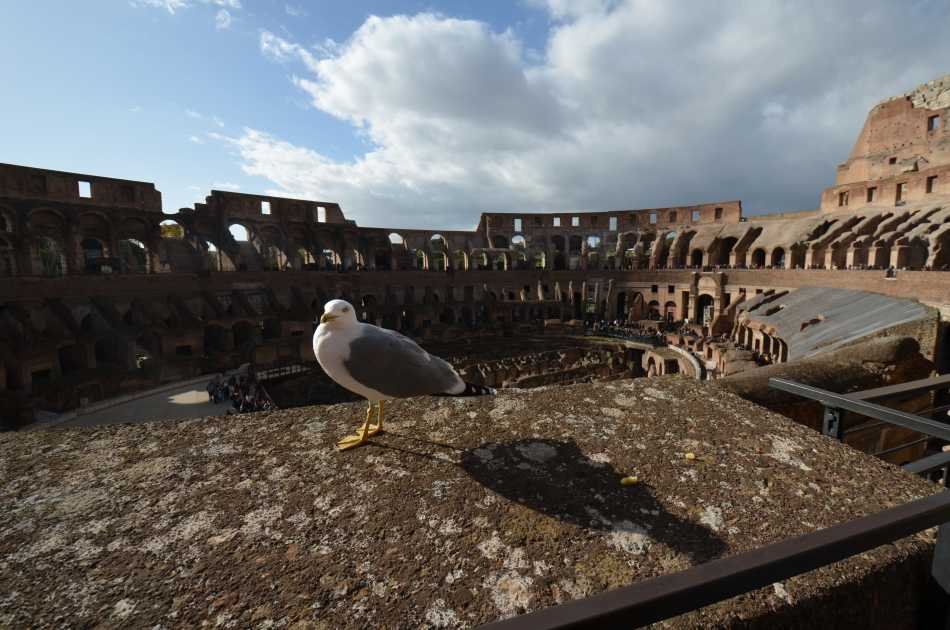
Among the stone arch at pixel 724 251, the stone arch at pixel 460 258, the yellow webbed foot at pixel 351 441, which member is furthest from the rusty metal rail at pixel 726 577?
the stone arch at pixel 724 251

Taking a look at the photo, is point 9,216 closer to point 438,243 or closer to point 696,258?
point 438,243

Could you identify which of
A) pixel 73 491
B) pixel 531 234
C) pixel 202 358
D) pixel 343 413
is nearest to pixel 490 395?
pixel 343 413

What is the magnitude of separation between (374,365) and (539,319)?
2898cm

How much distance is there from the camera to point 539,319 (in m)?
31.1

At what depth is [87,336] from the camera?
1742 centimetres

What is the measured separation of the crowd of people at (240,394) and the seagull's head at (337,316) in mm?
13516

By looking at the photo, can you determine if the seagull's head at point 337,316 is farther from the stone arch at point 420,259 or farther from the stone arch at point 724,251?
the stone arch at point 724,251

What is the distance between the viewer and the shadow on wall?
1.65 meters

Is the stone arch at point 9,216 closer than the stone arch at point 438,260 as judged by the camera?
Yes

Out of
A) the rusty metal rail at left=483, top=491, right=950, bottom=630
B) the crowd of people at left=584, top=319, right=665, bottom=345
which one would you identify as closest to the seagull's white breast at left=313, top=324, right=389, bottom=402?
the rusty metal rail at left=483, top=491, right=950, bottom=630

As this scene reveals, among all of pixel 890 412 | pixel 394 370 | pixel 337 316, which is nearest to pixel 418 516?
pixel 394 370

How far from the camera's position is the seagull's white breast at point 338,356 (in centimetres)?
269

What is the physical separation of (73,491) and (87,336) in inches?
846

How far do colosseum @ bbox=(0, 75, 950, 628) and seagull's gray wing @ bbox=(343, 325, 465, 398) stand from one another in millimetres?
277
